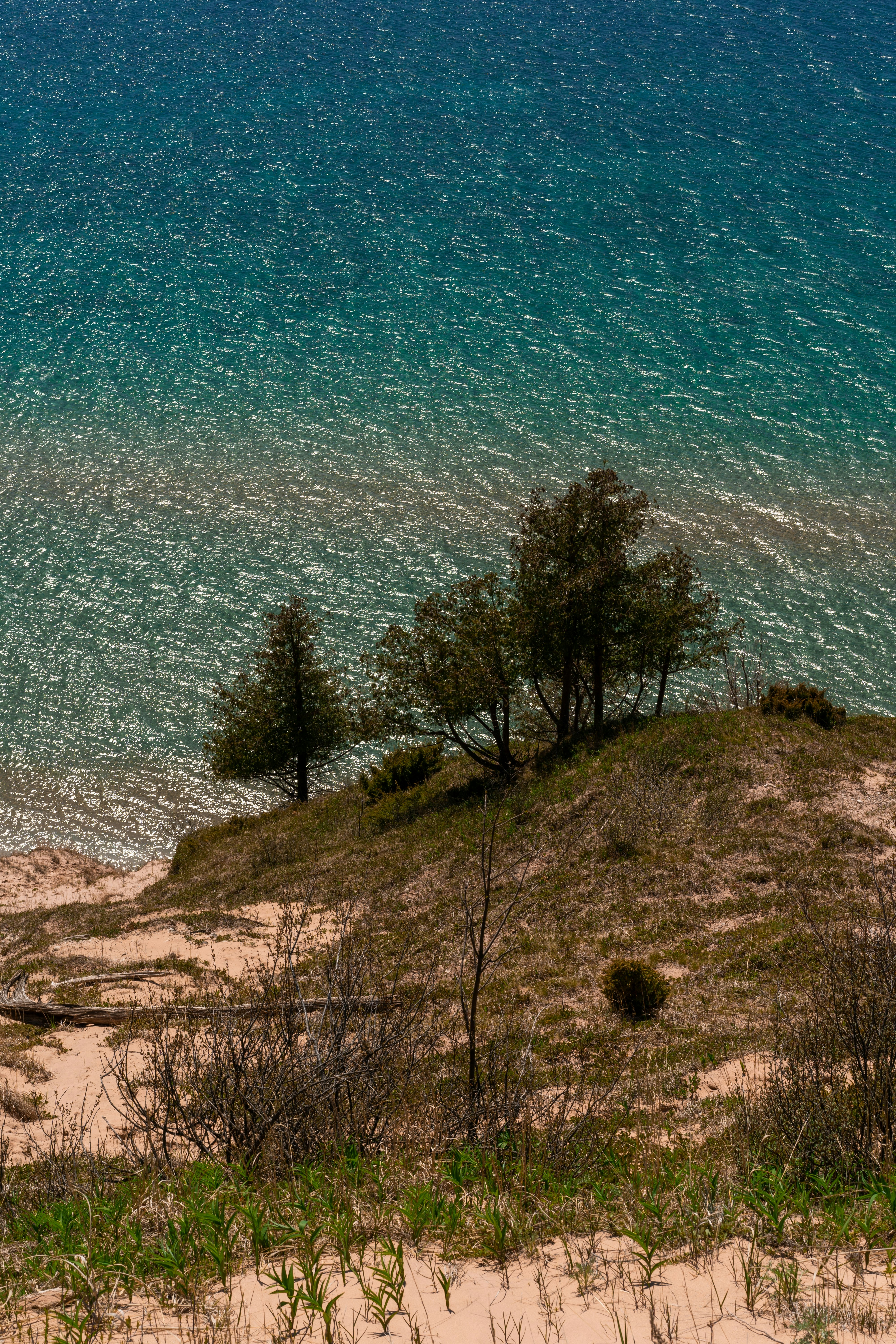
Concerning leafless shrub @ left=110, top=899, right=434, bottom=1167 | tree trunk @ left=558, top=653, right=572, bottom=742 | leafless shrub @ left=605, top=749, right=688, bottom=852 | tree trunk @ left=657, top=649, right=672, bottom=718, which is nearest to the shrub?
tree trunk @ left=558, top=653, right=572, bottom=742

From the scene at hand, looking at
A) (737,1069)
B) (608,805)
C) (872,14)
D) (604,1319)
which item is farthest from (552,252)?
(604,1319)

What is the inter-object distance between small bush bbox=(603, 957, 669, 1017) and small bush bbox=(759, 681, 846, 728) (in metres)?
14.6

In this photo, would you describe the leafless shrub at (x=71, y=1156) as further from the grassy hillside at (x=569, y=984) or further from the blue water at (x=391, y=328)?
the blue water at (x=391, y=328)

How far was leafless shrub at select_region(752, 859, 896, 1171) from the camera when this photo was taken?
31.7 ft

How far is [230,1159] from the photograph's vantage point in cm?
965

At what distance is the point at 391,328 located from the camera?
92562 mm

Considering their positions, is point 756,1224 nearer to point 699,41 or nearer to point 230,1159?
point 230,1159

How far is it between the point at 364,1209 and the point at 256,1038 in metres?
2.70

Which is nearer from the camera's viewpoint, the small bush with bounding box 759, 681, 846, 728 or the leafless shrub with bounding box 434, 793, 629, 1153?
the leafless shrub with bounding box 434, 793, 629, 1153

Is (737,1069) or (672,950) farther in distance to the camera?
(672,950)

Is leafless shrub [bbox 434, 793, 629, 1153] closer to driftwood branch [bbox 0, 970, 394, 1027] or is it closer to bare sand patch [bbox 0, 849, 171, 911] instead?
driftwood branch [bbox 0, 970, 394, 1027]

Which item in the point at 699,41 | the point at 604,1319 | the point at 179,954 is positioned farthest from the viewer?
the point at 699,41

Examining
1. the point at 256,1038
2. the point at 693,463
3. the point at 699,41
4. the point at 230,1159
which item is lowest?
the point at 230,1159

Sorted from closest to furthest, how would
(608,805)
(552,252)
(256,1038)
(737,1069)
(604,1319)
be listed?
(604,1319) < (256,1038) < (737,1069) < (608,805) < (552,252)
